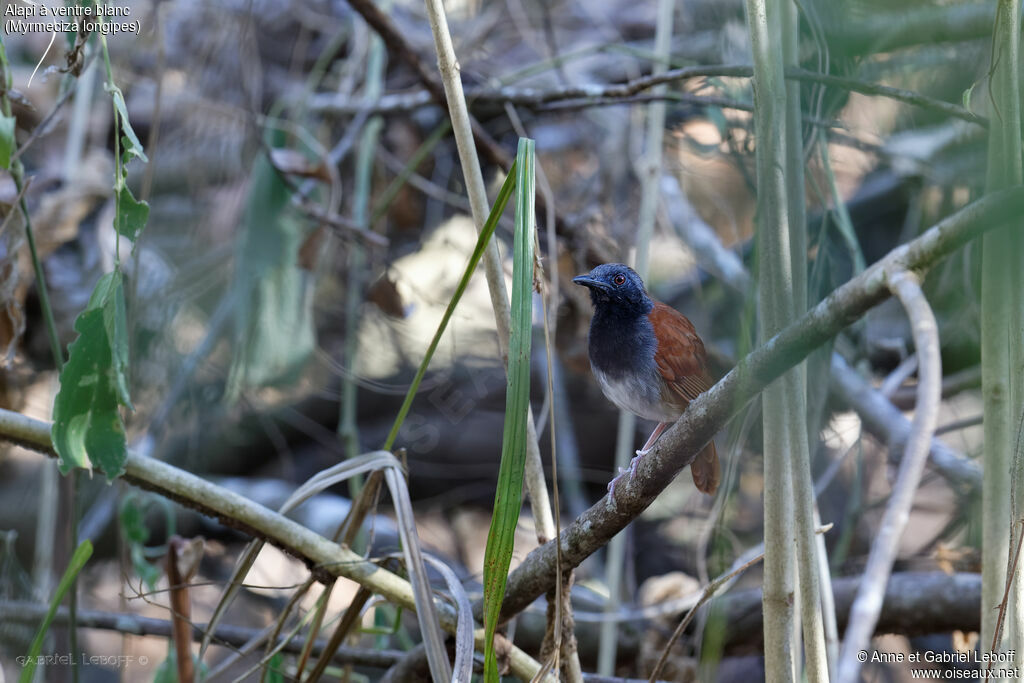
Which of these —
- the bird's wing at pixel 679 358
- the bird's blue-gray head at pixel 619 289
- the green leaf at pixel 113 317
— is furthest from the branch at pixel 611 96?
the green leaf at pixel 113 317

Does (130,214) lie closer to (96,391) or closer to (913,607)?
(96,391)

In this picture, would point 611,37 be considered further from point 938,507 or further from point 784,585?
point 784,585

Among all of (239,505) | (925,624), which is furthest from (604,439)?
(239,505)

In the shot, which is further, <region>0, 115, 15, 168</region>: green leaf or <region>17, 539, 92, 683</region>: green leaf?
<region>17, 539, 92, 683</region>: green leaf

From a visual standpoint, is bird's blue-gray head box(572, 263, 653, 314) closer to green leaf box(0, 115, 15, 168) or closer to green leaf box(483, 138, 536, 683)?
green leaf box(483, 138, 536, 683)

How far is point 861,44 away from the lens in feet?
3.91

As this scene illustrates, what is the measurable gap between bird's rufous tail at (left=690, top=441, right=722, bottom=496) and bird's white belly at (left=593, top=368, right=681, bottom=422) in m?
0.17

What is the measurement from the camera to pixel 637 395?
2674 millimetres

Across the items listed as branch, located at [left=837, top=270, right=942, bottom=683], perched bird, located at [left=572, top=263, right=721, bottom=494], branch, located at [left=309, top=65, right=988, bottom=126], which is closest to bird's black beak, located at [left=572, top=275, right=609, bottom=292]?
perched bird, located at [left=572, top=263, right=721, bottom=494]

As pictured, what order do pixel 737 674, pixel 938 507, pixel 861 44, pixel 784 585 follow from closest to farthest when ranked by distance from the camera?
pixel 861 44 < pixel 784 585 < pixel 737 674 < pixel 938 507

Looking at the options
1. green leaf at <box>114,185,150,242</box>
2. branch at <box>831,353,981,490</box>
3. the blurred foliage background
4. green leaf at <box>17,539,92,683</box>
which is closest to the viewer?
green leaf at <box>114,185,150,242</box>

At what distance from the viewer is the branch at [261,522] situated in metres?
2.12

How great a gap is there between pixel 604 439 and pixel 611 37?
8.45 ft

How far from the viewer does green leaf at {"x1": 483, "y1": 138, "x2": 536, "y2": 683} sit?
1.32 m
